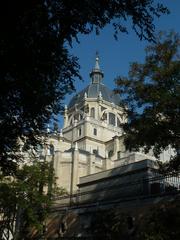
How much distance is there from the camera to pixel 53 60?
35.0 feet

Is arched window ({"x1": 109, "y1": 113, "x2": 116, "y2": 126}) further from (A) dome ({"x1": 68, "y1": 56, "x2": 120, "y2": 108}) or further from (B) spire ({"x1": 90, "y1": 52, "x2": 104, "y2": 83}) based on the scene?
(B) spire ({"x1": 90, "y1": 52, "x2": 104, "y2": 83})

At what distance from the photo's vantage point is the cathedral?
5319cm

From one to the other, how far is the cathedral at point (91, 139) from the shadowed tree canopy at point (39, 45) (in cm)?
4007

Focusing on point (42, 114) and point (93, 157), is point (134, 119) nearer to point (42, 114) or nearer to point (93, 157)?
point (42, 114)

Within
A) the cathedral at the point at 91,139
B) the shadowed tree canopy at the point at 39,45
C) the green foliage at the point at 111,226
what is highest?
the cathedral at the point at 91,139

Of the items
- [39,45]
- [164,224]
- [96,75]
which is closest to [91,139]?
[96,75]

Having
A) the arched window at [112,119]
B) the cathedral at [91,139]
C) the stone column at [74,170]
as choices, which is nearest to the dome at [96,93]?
the cathedral at [91,139]

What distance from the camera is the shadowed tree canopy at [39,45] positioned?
908 cm

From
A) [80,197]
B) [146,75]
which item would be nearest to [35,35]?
[146,75]

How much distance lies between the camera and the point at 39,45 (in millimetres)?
9883

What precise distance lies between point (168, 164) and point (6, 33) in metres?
11.0

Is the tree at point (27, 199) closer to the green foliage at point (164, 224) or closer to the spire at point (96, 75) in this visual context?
the green foliage at point (164, 224)

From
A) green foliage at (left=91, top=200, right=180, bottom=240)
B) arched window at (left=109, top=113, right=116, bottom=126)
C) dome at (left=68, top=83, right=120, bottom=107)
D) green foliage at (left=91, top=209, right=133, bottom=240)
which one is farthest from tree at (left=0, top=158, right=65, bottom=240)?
dome at (left=68, top=83, right=120, bottom=107)

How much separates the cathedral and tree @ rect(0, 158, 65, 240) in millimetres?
21836
